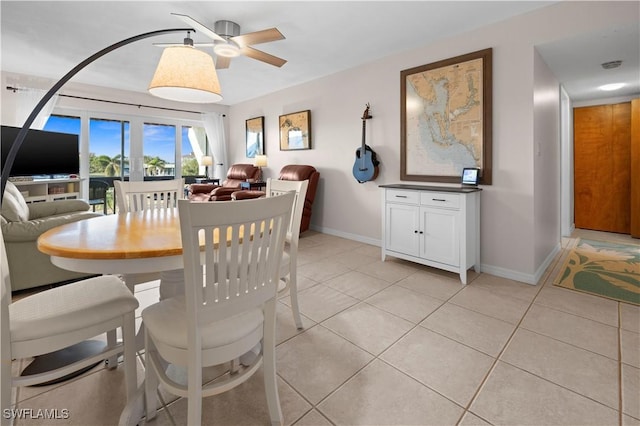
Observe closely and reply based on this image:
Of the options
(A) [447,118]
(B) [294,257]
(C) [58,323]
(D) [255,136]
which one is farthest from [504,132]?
(D) [255,136]

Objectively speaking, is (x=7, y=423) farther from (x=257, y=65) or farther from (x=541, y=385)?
(x=257, y=65)

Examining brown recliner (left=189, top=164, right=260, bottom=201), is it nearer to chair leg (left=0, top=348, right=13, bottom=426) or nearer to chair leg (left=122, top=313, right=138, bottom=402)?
chair leg (left=122, top=313, right=138, bottom=402)

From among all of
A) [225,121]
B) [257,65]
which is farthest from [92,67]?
[225,121]

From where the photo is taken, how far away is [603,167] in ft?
15.5

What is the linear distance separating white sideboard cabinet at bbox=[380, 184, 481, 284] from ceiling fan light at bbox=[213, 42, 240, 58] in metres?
2.06

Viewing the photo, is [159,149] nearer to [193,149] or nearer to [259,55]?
[193,149]

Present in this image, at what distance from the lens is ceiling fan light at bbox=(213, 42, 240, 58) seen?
111 inches

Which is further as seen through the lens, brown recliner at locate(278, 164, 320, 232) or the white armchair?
brown recliner at locate(278, 164, 320, 232)

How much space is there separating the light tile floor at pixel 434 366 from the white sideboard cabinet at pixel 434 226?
1.36 feet

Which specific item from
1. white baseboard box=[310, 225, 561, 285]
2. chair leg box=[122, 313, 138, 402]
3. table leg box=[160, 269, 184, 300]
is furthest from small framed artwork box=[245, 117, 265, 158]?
chair leg box=[122, 313, 138, 402]

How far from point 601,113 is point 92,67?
7560 mm

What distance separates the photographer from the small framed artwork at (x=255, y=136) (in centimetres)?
591

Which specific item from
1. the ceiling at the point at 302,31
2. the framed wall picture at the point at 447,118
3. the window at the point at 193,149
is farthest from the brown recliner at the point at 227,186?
the framed wall picture at the point at 447,118

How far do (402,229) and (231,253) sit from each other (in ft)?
8.23
